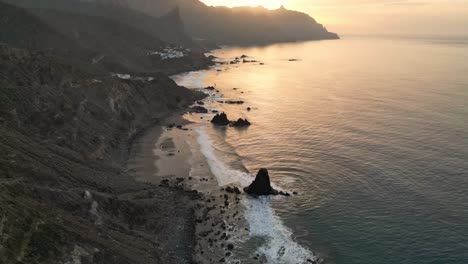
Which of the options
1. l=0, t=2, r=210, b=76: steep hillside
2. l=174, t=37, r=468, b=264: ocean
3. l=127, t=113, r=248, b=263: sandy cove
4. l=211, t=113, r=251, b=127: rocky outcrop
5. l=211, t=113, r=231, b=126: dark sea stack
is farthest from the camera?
l=0, t=2, r=210, b=76: steep hillside

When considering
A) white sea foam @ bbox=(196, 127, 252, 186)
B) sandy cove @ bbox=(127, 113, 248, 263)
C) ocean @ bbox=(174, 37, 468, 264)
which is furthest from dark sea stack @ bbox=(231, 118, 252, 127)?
white sea foam @ bbox=(196, 127, 252, 186)

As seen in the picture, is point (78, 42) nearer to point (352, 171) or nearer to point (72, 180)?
point (72, 180)

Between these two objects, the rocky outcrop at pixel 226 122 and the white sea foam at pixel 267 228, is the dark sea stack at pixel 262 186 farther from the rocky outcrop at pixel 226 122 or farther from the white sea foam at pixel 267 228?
the rocky outcrop at pixel 226 122

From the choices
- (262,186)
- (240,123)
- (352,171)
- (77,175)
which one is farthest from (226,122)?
(77,175)

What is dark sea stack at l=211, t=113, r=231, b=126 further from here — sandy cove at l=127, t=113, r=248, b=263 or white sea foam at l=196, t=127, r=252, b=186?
white sea foam at l=196, t=127, r=252, b=186

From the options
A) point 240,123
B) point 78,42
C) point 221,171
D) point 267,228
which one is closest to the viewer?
point 267,228
